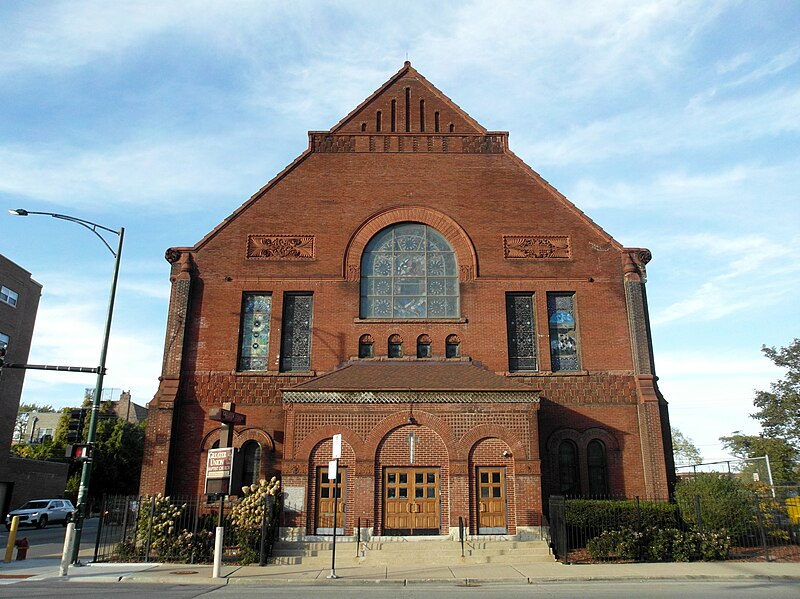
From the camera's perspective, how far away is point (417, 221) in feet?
85.4

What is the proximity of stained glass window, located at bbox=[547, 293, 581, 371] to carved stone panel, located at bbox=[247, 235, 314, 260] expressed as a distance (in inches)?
381

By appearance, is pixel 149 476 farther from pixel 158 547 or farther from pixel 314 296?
pixel 314 296

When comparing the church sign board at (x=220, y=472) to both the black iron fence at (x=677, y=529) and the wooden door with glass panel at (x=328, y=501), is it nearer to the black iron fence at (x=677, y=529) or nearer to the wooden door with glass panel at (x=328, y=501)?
the wooden door with glass panel at (x=328, y=501)

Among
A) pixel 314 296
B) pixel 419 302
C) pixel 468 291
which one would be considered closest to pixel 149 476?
pixel 314 296

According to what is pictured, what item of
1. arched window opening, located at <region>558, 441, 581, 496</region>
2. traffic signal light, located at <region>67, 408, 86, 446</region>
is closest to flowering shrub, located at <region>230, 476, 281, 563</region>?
traffic signal light, located at <region>67, 408, 86, 446</region>

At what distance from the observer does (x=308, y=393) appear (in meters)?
21.1

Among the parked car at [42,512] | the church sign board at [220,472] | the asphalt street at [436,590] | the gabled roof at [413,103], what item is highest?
the gabled roof at [413,103]

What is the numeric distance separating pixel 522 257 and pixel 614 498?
372 inches

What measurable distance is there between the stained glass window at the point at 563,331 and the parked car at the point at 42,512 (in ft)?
86.3

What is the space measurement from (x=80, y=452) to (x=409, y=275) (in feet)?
42.8

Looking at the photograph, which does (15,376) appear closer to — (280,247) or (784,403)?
(280,247)

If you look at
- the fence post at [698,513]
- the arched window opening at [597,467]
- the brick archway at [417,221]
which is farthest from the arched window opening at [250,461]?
the fence post at [698,513]

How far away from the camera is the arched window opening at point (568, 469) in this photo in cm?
2273

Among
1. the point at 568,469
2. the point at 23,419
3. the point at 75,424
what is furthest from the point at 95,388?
the point at 23,419
